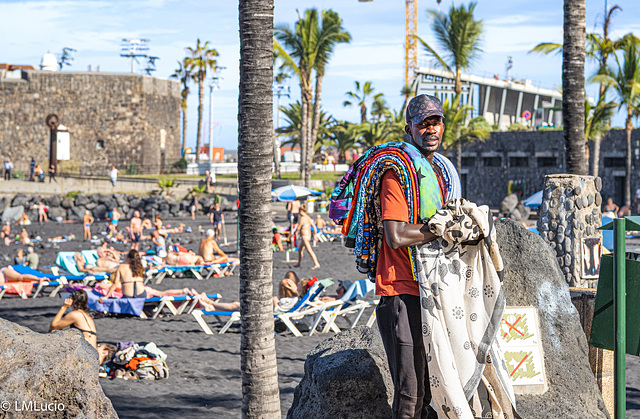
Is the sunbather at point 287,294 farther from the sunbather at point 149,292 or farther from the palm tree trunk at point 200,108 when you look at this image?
the palm tree trunk at point 200,108

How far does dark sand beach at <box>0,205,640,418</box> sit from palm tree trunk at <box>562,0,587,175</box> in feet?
7.67

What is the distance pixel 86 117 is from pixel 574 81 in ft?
153

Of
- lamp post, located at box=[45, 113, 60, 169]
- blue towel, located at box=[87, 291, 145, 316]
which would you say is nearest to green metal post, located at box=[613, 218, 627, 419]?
blue towel, located at box=[87, 291, 145, 316]

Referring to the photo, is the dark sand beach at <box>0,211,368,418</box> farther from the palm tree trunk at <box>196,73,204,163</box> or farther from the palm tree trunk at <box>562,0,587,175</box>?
the palm tree trunk at <box>196,73,204,163</box>

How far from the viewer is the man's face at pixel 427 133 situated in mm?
3258

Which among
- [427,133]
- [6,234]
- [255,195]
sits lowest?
[6,234]

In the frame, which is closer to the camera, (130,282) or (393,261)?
(393,261)

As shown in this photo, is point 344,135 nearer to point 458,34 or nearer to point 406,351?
point 458,34

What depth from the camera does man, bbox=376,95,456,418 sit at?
3.15m

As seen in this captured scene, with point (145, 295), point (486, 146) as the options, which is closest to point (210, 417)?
point (145, 295)

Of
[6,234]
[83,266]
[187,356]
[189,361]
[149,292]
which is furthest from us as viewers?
[6,234]

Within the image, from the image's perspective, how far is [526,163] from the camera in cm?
3516

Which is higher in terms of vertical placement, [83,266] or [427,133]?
[427,133]

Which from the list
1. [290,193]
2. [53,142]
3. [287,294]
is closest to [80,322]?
[287,294]
